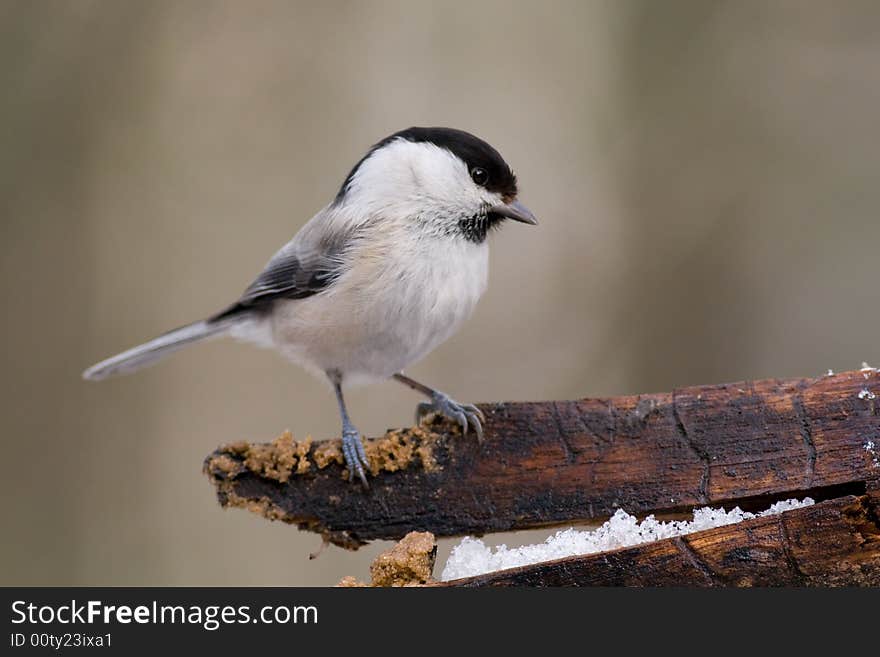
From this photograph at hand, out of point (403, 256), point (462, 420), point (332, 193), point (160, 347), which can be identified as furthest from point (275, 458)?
point (332, 193)

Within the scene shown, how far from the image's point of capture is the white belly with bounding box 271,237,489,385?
207cm

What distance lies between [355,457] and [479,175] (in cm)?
79

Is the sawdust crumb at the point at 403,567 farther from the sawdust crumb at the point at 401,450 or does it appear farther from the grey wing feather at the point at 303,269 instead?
the grey wing feather at the point at 303,269

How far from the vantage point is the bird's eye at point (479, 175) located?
7.04ft

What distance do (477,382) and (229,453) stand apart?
7.05ft

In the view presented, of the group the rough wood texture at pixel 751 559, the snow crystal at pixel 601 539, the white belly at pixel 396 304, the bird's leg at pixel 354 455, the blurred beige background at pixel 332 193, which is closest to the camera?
the rough wood texture at pixel 751 559

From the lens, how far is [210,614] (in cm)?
145

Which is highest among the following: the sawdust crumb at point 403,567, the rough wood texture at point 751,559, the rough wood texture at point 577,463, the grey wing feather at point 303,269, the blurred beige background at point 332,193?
the blurred beige background at point 332,193

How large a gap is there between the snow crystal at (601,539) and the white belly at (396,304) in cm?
61

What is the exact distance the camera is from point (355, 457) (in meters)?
1.81

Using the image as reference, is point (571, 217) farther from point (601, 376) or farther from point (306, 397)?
point (306, 397)

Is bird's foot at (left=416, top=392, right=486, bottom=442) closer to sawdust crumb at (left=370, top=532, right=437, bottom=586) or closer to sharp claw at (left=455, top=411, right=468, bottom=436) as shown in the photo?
sharp claw at (left=455, top=411, right=468, bottom=436)

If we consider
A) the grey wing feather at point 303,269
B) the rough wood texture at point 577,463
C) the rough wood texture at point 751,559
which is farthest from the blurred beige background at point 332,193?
the rough wood texture at point 751,559

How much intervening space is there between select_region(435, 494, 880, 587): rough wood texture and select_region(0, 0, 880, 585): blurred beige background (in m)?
2.10
